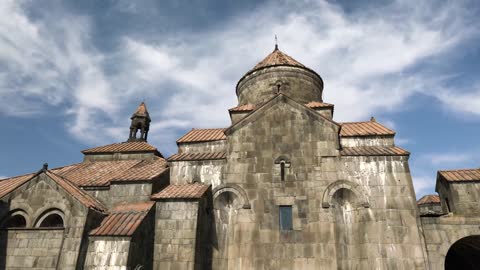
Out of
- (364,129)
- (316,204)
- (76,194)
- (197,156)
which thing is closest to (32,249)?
(76,194)

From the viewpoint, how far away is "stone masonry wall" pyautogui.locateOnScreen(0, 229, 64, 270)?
9.66 meters

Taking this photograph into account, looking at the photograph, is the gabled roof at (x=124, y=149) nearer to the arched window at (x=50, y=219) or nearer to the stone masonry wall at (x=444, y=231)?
the arched window at (x=50, y=219)

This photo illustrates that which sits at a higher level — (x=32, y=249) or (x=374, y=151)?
(x=374, y=151)

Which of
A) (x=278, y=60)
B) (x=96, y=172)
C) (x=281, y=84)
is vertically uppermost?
(x=278, y=60)

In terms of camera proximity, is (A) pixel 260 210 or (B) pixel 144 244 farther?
(A) pixel 260 210

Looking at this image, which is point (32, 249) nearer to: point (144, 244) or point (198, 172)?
point (144, 244)

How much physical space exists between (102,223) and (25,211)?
2725 mm

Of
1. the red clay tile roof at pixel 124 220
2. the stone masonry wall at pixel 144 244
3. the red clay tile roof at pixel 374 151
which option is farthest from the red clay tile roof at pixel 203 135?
the red clay tile roof at pixel 374 151

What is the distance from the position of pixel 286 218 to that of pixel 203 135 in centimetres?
506

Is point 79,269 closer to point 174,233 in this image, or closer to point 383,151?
point 174,233

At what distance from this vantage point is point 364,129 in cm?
1272

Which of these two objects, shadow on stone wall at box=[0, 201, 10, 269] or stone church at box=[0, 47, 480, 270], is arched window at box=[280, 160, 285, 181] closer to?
stone church at box=[0, 47, 480, 270]

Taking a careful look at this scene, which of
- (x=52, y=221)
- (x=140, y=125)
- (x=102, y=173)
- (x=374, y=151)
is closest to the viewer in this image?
(x=52, y=221)

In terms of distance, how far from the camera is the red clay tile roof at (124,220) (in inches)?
385
